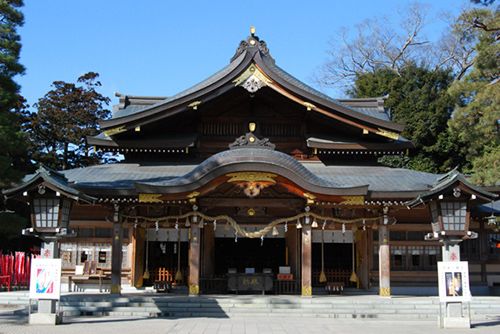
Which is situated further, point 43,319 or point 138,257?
point 138,257

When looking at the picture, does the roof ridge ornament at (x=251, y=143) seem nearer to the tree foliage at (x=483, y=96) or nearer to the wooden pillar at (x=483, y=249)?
the tree foliage at (x=483, y=96)

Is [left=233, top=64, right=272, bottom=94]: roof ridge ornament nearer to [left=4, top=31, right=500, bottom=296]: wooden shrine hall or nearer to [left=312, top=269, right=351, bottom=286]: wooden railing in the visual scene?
[left=4, top=31, right=500, bottom=296]: wooden shrine hall

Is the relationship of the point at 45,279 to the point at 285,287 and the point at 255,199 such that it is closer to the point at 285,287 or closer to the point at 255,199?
the point at 255,199

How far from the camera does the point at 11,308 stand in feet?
57.3


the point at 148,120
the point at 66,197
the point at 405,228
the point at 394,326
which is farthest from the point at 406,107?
the point at 66,197

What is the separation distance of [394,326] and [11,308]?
12.3 metres

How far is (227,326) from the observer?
13742 millimetres

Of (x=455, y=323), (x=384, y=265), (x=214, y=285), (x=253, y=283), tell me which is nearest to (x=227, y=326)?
(x=253, y=283)

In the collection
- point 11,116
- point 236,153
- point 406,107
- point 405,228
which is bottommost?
point 405,228

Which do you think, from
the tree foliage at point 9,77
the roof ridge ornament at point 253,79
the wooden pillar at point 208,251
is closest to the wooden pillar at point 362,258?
the wooden pillar at point 208,251

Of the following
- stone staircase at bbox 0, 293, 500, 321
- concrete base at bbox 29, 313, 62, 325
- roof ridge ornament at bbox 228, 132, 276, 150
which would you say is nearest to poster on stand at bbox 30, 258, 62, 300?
concrete base at bbox 29, 313, 62, 325

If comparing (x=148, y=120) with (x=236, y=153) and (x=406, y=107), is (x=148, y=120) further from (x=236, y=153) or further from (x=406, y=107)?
(x=406, y=107)

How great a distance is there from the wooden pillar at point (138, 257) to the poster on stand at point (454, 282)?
464 inches

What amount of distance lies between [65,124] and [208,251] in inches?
1017
